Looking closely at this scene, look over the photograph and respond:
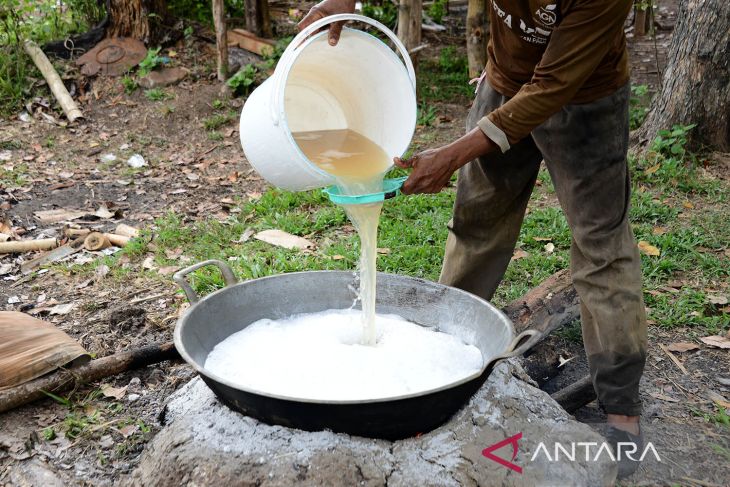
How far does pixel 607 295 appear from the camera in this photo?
2660 millimetres

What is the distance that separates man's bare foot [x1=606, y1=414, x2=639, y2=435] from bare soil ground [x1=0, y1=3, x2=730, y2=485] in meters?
0.14

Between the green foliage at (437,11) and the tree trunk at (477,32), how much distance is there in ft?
9.33

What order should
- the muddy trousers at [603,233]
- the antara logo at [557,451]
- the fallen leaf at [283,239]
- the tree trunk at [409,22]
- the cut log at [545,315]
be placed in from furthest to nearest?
the tree trunk at [409,22], the fallen leaf at [283,239], the cut log at [545,315], the muddy trousers at [603,233], the antara logo at [557,451]

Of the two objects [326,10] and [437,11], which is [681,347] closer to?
[326,10]

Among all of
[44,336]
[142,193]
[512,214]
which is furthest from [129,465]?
[142,193]

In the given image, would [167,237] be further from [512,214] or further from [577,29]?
[577,29]

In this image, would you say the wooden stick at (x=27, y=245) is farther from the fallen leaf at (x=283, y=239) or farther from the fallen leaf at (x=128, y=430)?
the fallen leaf at (x=128, y=430)

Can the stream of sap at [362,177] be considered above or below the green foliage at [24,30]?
above

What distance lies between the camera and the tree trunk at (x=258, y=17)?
7.78 m

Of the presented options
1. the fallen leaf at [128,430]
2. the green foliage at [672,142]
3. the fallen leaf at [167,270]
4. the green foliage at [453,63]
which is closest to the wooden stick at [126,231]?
the fallen leaf at [167,270]

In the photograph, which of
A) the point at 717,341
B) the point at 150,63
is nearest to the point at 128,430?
the point at 717,341

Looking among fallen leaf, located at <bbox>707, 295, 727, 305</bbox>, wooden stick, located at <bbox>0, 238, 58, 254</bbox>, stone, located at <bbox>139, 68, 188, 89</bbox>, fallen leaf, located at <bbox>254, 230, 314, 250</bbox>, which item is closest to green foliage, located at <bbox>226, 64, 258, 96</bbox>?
stone, located at <bbox>139, 68, 188, 89</bbox>

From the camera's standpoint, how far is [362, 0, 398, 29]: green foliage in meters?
8.15

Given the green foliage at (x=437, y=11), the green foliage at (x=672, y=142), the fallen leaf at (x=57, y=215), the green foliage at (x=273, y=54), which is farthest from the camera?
the green foliage at (x=437, y=11)
